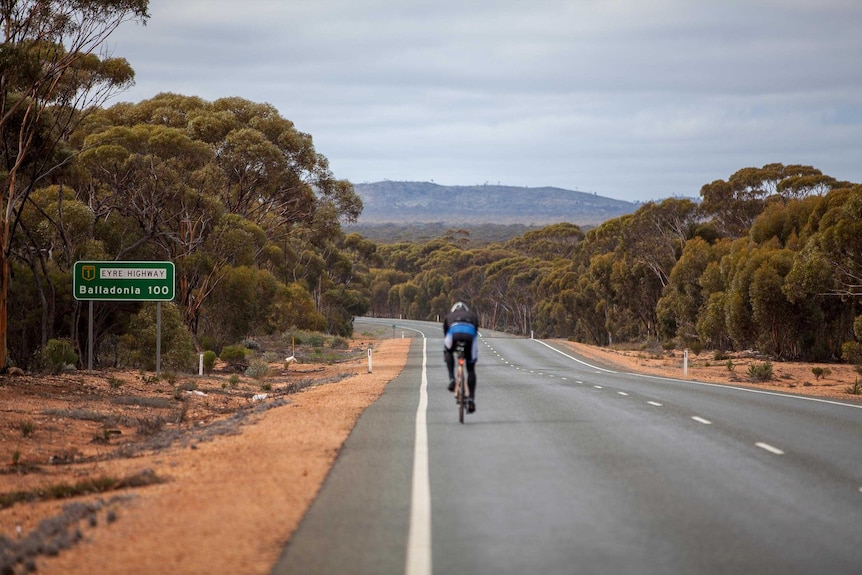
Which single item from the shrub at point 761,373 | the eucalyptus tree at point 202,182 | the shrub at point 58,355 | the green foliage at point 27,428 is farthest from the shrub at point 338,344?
the green foliage at point 27,428

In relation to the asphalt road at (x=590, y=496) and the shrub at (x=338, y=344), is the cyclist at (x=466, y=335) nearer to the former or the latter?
the asphalt road at (x=590, y=496)

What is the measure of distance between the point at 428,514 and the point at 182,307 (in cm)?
4166

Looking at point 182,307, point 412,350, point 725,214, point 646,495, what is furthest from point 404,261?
point 646,495

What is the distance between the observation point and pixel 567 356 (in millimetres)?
61750

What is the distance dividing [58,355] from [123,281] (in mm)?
2927

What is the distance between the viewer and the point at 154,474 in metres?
11.3

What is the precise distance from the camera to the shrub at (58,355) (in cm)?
3056

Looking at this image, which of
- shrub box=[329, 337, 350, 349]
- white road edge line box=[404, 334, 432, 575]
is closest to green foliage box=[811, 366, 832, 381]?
white road edge line box=[404, 334, 432, 575]

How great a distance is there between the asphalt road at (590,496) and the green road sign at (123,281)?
1605cm

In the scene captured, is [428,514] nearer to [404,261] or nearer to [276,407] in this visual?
[276,407]

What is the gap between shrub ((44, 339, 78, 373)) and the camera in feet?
100

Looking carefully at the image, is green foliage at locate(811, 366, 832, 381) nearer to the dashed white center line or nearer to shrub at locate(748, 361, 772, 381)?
shrub at locate(748, 361, 772, 381)

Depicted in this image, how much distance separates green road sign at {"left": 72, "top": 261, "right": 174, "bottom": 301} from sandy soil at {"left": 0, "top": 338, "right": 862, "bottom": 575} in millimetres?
4482

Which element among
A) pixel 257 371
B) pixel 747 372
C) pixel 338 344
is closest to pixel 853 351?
pixel 747 372
